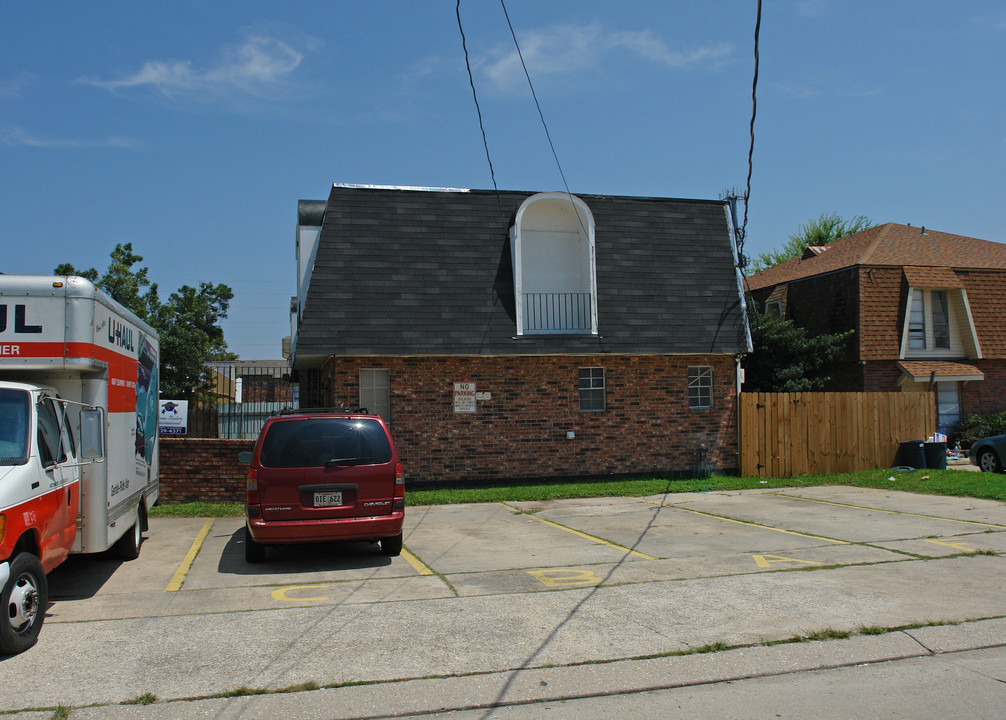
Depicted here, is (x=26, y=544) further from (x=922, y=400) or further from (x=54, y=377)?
(x=922, y=400)

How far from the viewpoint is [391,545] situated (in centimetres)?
970

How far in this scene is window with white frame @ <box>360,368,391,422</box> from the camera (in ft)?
55.3

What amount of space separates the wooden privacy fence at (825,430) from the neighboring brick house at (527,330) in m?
0.56

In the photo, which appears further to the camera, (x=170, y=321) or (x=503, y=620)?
(x=170, y=321)

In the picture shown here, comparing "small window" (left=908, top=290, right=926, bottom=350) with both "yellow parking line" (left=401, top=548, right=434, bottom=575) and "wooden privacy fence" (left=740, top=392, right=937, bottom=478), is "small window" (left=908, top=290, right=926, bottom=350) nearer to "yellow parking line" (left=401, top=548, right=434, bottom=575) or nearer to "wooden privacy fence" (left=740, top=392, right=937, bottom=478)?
"wooden privacy fence" (left=740, top=392, right=937, bottom=478)

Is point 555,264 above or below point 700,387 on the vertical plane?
above

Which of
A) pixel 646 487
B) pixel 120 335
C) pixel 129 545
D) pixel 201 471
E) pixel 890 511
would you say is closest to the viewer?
pixel 120 335

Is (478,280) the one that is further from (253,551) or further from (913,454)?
(913,454)

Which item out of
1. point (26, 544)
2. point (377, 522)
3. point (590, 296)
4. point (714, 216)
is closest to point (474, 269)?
point (590, 296)

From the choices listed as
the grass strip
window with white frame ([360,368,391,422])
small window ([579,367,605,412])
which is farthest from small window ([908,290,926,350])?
window with white frame ([360,368,391,422])

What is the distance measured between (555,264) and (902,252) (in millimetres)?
12961

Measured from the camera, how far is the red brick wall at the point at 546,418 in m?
16.7

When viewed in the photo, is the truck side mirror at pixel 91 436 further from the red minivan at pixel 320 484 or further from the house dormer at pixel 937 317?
the house dormer at pixel 937 317

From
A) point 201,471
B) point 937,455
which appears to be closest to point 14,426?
point 201,471
